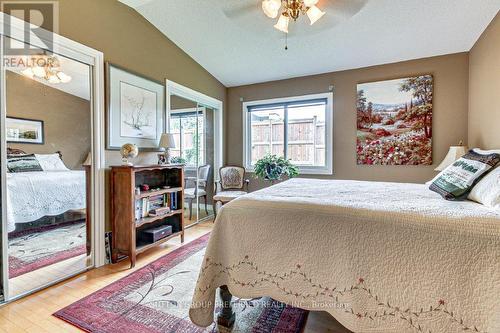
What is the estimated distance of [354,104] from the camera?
154 inches

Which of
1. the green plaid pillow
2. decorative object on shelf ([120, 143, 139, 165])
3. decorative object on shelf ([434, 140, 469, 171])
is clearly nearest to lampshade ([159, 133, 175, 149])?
decorative object on shelf ([120, 143, 139, 165])

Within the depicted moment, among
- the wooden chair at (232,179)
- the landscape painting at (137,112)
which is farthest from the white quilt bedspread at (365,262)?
the wooden chair at (232,179)

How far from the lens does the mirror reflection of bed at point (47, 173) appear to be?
196cm

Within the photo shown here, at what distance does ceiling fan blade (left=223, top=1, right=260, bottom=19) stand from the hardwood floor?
114 inches

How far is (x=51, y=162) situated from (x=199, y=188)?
7.43 ft

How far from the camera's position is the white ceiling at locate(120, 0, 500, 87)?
2.62 meters

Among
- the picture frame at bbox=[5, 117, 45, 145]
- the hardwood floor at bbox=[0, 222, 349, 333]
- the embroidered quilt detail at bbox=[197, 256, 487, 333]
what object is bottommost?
the hardwood floor at bbox=[0, 222, 349, 333]

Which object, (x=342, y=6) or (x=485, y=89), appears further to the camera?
(x=485, y=89)

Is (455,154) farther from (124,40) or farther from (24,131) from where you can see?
(24,131)

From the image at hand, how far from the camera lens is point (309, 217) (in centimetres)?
137

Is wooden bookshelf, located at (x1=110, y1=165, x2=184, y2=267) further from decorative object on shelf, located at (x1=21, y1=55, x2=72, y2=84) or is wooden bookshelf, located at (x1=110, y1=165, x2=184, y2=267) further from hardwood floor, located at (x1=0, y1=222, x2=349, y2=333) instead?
decorative object on shelf, located at (x1=21, y1=55, x2=72, y2=84)

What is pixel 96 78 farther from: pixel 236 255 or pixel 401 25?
pixel 401 25

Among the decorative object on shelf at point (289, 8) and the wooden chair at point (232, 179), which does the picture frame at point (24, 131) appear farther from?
the wooden chair at point (232, 179)

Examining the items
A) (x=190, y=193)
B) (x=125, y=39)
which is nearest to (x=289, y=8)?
(x=125, y=39)
